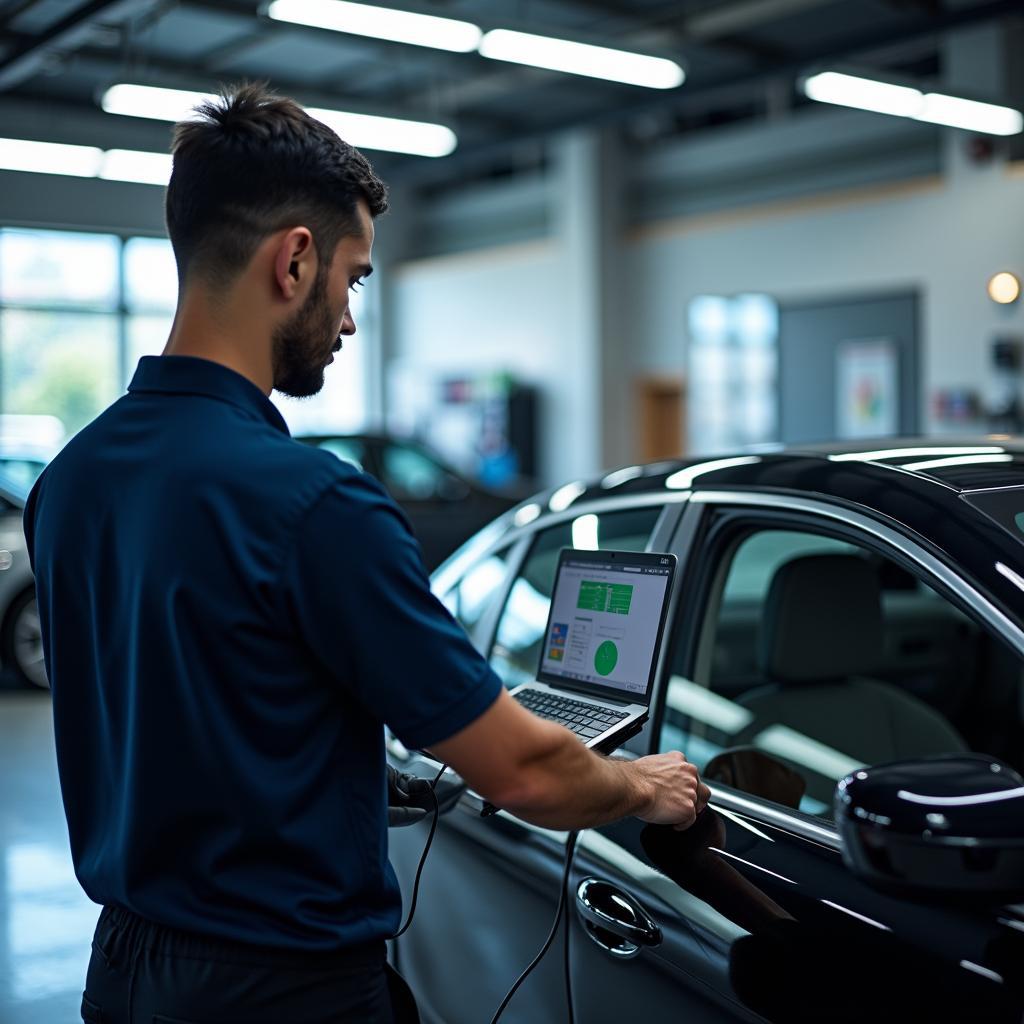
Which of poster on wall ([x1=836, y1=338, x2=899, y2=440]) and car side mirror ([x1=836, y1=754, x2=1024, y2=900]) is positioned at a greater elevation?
poster on wall ([x1=836, y1=338, x2=899, y2=440])

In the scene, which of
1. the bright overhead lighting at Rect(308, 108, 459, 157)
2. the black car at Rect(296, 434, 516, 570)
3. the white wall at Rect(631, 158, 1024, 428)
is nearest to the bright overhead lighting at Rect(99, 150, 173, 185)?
the bright overhead lighting at Rect(308, 108, 459, 157)

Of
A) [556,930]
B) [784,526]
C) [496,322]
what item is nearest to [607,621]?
[784,526]

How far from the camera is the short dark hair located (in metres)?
1.17

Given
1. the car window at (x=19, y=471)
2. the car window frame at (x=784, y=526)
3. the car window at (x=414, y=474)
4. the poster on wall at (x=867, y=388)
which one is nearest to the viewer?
the car window frame at (x=784, y=526)

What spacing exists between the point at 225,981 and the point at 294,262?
0.63 metres

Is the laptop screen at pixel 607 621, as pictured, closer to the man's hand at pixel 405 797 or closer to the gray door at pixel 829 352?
the man's hand at pixel 405 797

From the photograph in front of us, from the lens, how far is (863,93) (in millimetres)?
7371

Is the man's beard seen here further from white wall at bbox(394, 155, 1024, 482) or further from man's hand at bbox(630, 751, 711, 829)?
white wall at bbox(394, 155, 1024, 482)

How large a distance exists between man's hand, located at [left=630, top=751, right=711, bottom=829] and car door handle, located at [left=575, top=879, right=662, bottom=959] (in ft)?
0.62

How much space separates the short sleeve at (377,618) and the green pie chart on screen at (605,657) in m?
0.52

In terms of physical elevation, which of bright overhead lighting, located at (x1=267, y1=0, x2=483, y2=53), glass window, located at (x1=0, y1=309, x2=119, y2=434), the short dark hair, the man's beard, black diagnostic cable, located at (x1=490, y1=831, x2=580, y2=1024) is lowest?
black diagnostic cable, located at (x1=490, y1=831, x2=580, y2=1024)

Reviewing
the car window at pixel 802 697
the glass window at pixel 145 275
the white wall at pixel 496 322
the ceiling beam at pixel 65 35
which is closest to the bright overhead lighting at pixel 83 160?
the ceiling beam at pixel 65 35

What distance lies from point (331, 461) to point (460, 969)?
1.07 meters

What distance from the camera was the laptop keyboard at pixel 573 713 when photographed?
1.53 m
